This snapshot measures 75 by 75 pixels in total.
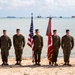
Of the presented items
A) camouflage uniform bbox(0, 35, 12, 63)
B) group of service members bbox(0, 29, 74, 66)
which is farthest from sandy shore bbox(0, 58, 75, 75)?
camouflage uniform bbox(0, 35, 12, 63)

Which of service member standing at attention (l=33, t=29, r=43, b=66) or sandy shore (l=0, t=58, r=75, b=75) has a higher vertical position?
service member standing at attention (l=33, t=29, r=43, b=66)

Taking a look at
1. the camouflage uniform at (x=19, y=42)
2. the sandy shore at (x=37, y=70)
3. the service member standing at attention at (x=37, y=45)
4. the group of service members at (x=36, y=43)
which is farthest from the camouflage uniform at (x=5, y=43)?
the service member standing at attention at (x=37, y=45)

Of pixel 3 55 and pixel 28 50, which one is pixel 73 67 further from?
pixel 28 50

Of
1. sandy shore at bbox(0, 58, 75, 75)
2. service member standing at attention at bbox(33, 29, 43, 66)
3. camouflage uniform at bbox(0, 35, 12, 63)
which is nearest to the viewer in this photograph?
sandy shore at bbox(0, 58, 75, 75)

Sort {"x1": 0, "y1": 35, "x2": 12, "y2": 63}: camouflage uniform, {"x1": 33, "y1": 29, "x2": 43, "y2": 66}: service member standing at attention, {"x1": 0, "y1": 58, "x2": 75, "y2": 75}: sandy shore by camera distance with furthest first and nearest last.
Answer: {"x1": 33, "y1": 29, "x2": 43, "y2": 66}: service member standing at attention, {"x1": 0, "y1": 35, "x2": 12, "y2": 63}: camouflage uniform, {"x1": 0, "y1": 58, "x2": 75, "y2": 75}: sandy shore

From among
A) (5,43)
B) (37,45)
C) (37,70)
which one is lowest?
(37,70)

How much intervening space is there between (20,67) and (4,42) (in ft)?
4.89

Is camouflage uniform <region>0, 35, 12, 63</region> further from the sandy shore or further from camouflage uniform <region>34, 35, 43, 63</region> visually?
camouflage uniform <region>34, 35, 43, 63</region>

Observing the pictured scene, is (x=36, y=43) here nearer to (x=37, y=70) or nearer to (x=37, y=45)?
(x=37, y=45)

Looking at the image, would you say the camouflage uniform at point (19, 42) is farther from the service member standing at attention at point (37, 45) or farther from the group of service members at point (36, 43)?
the service member standing at attention at point (37, 45)

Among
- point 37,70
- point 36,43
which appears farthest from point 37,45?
point 37,70

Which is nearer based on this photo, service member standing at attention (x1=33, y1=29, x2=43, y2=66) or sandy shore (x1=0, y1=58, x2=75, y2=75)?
sandy shore (x1=0, y1=58, x2=75, y2=75)

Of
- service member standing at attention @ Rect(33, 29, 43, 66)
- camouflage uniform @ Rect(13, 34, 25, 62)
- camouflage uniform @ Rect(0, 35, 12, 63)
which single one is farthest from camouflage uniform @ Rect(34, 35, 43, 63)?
camouflage uniform @ Rect(0, 35, 12, 63)

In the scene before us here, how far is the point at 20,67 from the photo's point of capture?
567 inches
